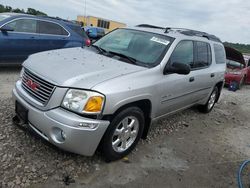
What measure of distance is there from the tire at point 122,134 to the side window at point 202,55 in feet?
6.28

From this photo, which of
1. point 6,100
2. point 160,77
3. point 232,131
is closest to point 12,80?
point 6,100

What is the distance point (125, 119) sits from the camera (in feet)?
11.1

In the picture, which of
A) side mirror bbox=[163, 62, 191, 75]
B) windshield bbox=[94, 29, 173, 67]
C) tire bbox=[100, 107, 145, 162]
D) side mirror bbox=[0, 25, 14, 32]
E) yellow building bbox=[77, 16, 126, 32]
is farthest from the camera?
yellow building bbox=[77, 16, 126, 32]

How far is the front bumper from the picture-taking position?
9.34 feet

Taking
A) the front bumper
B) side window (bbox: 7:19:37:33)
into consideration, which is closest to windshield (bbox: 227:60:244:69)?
side window (bbox: 7:19:37:33)

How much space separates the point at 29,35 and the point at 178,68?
17.3ft

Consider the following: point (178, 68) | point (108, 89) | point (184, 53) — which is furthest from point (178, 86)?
point (108, 89)

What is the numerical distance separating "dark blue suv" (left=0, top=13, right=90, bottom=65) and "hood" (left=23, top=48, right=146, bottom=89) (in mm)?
3788

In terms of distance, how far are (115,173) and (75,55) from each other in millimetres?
1788

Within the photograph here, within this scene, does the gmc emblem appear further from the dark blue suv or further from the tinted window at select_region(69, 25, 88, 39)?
the tinted window at select_region(69, 25, 88, 39)

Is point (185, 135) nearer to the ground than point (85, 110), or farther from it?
nearer to the ground

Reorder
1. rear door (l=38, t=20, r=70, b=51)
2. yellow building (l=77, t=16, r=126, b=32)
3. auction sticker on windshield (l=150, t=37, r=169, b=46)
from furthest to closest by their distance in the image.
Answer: yellow building (l=77, t=16, r=126, b=32)
rear door (l=38, t=20, r=70, b=51)
auction sticker on windshield (l=150, t=37, r=169, b=46)

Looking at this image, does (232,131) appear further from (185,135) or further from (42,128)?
(42,128)

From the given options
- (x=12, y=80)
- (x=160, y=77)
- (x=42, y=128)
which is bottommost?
(x=12, y=80)
